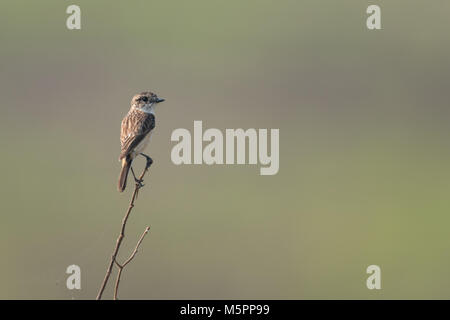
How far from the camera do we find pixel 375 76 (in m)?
27.2

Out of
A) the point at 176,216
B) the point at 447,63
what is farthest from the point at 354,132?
the point at 176,216

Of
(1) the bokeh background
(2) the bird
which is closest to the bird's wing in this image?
(2) the bird

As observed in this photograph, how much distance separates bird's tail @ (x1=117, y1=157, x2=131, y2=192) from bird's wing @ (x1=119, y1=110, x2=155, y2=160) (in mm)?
78

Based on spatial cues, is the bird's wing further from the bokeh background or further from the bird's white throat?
the bokeh background

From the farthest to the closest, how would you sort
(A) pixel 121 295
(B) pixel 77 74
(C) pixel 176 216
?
(B) pixel 77 74 < (C) pixel 176 216 < (A) pixel 121 295

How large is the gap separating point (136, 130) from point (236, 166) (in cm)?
1124

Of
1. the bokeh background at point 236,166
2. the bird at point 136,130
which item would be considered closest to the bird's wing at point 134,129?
the bird at point 136,130

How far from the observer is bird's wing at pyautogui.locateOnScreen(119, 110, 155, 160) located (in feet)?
28.4

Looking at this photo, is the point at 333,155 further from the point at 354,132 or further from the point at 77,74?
the point at 77,74

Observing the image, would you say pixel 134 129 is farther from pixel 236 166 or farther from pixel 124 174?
pixel 236 166

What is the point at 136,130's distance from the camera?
8.81m

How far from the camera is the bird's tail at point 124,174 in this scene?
820cm

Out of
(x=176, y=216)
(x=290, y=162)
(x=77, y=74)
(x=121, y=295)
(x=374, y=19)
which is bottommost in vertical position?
(x=121, y=295)

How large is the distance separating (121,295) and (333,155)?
32.1 ft
